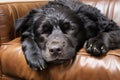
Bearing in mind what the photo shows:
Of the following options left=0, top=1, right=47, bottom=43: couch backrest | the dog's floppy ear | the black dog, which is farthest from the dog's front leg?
left=0, top=1, right=47, bottom=43: couch backrest

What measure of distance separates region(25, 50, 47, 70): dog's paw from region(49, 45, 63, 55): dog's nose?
0.09 meters

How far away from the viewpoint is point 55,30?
1.35m

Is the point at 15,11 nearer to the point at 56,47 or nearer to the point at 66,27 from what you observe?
the point at 66,27

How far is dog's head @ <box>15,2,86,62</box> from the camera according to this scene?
3.90 ft

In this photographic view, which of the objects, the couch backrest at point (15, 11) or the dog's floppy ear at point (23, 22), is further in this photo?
the couch backrest at point (15, 11)

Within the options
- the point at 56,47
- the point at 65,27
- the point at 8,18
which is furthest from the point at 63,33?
the point at 8,18

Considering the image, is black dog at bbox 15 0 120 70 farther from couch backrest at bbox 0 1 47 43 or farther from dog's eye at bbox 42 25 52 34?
couch backrest at bbox 0 1 47 43

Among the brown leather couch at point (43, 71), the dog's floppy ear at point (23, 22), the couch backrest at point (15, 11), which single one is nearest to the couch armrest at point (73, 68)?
the brown leather couch at point (43, 71)

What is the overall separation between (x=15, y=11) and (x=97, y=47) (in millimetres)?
823

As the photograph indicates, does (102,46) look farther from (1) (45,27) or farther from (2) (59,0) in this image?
(2) (59,0)

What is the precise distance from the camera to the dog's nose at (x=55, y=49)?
116 centimetres

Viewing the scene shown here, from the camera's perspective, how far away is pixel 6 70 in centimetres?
143

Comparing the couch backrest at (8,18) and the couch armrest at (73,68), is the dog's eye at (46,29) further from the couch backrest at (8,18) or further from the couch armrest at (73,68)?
the couch backrest at (8,18)

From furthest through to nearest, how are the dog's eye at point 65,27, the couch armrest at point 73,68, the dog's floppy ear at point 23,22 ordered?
1. the dog's floppy ear at point 23,22
2. the dog's eye at point 65,27
3. the couch armrest at point 73,68
